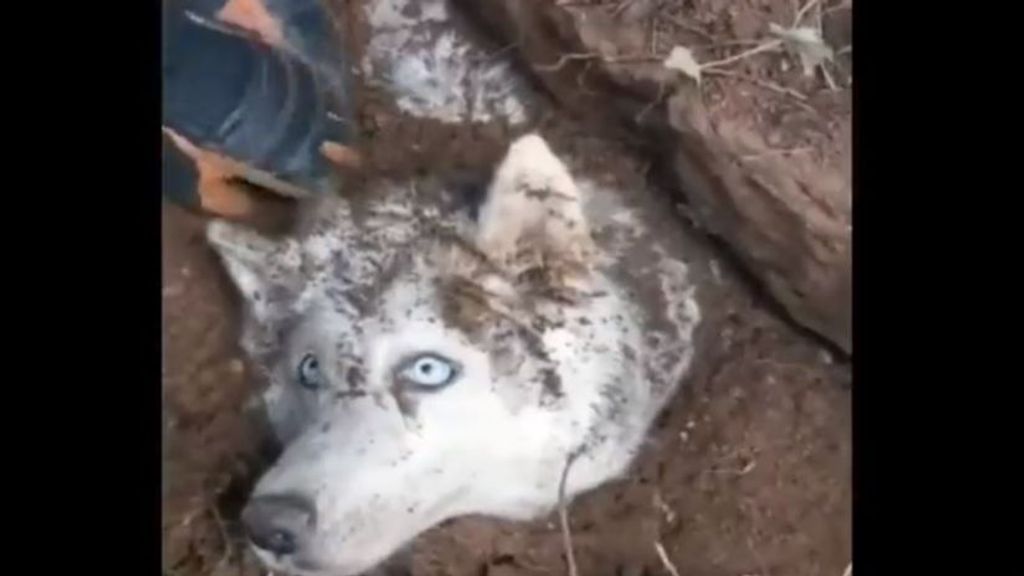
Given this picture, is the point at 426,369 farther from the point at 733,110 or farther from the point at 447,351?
the point at 733,110

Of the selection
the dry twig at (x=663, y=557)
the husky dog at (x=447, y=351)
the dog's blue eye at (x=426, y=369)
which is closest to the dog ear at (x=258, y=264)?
the husky dog at (x=447, y=351)

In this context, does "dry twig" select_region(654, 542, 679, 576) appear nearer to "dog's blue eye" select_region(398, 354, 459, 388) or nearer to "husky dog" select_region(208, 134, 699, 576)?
"husky dog" select_region(208, 134, 699, 576)

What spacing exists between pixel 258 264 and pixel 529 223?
22 cm

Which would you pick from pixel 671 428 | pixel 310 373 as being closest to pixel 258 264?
pixel 310 373

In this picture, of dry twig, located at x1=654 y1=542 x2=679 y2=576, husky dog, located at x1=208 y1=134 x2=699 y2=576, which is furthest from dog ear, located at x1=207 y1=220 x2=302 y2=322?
dry twig, located at x1=654 y1=542 x2=679 y2=576

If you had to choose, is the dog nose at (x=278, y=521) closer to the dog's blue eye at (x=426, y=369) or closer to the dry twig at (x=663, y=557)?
the dog's blue eye at (x=426, y=369)

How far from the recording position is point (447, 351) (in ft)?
4.13

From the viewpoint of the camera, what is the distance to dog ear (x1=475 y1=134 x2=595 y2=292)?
1273 millimetres

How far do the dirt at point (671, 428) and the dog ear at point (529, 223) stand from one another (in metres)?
0.02

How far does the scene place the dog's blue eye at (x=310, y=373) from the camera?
127cm

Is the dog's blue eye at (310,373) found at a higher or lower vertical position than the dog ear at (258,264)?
lower

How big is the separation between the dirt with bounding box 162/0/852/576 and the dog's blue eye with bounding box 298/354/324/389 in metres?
0.05
